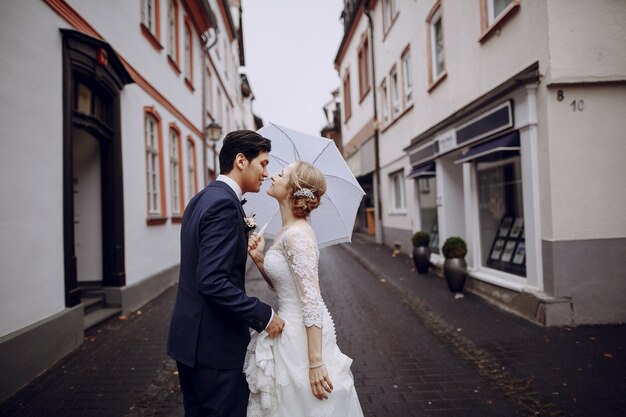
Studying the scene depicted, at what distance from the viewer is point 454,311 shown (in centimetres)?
668

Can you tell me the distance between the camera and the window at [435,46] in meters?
10.1

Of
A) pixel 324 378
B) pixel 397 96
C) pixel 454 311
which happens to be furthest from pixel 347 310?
pixel 397 96

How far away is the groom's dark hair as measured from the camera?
2102 millimetres

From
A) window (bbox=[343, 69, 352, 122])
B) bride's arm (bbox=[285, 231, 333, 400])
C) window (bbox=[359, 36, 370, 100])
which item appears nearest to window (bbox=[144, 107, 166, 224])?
bride's arm (bbox=[285, 231, 333, 400])

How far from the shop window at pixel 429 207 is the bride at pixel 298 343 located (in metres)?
9.53

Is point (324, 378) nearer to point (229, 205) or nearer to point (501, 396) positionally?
point (229, 205)

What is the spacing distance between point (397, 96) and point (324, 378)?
13.9 metres

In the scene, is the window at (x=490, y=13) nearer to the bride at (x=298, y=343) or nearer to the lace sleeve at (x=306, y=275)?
the bride at (x=298, y=343)

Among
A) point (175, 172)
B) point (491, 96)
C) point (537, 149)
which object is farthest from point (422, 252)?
point (175, 172)

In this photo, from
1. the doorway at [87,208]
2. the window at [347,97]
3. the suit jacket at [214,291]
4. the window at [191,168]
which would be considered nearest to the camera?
the suit jacket at [214,291]

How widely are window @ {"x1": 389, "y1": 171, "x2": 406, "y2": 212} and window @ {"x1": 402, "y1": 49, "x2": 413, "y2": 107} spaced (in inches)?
111

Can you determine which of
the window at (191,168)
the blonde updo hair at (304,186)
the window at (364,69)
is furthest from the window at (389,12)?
the blonde updo hair at (304,186)

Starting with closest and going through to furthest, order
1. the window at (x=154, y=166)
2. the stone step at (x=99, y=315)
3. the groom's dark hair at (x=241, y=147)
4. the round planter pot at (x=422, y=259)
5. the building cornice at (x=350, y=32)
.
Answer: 1. the groom's dark hair at (x=241, y=147)
2. the stone step at (x=99, y=315)
3. the window at (x=154, y=166)
4. the round planter pot at (x=422, y=259)
5. the building cornice at (x=350, y=32)

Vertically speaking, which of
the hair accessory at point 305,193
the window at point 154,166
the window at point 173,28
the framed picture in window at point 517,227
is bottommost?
the framed picture in window at point 517,227
